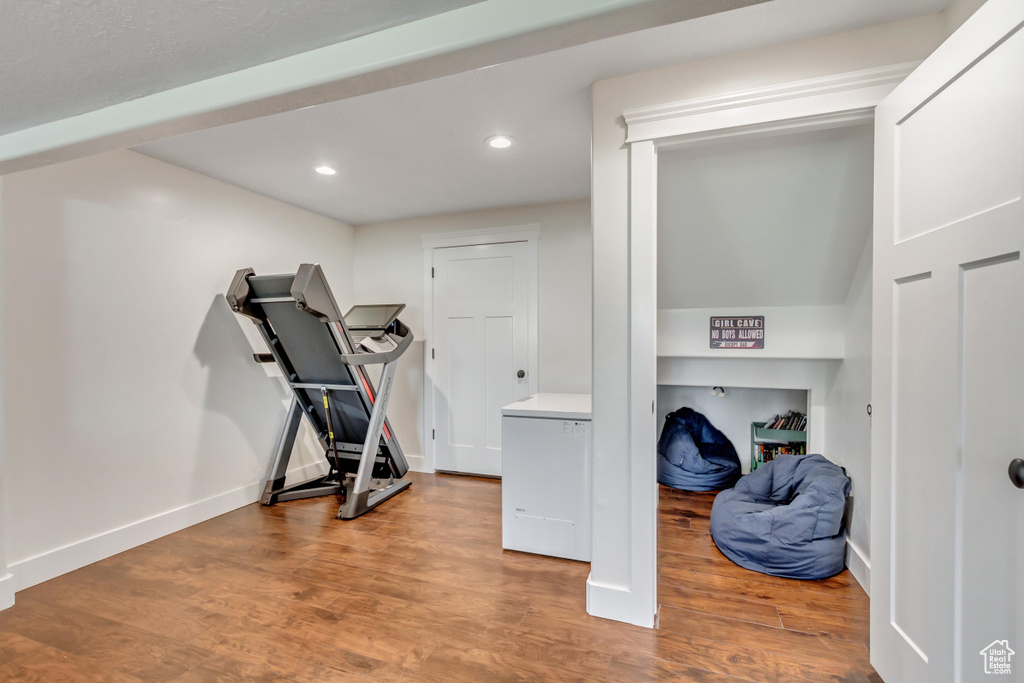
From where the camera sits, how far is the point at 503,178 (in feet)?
11.0

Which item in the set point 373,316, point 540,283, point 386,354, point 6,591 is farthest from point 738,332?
point 6,591

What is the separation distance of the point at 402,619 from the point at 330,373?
1.83 metres

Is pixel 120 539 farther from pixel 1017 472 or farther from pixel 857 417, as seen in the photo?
pixel 857 417

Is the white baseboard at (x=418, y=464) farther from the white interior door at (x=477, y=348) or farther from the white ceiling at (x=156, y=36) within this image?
the white ceiling at (x=156, y=36)

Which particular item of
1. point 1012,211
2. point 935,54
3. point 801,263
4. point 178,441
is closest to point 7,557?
point 178,441

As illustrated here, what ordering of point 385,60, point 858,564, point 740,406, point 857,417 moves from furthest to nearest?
point 740,406 < point 857,417 < point 858,564 < point 385,60

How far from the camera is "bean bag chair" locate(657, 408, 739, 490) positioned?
3.73 metres

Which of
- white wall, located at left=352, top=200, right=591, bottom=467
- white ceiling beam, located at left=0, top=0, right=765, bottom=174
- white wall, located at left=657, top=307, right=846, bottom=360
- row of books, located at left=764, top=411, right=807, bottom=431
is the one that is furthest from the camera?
white wall, located at left=352, top=200, right=591, bottom=467

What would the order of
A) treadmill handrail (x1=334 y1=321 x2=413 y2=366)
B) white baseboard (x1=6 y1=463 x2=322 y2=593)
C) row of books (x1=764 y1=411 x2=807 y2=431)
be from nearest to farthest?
white baseboard (x1=6 y1=463 x2=322 y2=593) < treadmill handrail (x1=334 y1=321 x2=413 y2=366) < row of books (x1=764 y1=411 x2=807 y2=431)

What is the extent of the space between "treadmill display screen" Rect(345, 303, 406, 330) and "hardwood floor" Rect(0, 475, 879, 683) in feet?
5.10

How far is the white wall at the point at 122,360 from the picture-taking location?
2.34 m

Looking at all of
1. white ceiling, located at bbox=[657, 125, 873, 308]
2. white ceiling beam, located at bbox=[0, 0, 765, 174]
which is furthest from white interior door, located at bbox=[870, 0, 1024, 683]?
white ceiling beam, located at bbox=[0, 0, 765, 174]

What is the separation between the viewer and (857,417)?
251cm

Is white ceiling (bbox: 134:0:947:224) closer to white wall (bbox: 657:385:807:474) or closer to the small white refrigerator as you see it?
the small white refrigerator
